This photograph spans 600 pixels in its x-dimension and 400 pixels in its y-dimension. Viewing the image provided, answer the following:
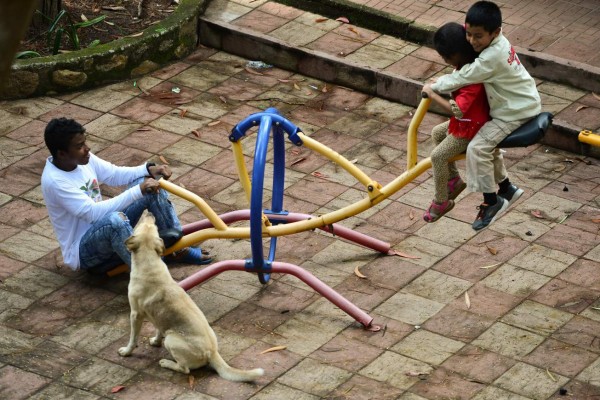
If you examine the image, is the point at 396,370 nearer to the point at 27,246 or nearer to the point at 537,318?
the point at 537,318

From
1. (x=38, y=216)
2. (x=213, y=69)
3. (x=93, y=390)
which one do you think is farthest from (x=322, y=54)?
(x=93, y=390)

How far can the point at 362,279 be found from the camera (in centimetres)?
946

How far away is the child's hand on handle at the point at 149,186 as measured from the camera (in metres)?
8.98

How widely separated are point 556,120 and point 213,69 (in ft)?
10.7

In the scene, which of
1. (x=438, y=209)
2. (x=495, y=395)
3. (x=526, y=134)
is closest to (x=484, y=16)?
(x=526, y=134)

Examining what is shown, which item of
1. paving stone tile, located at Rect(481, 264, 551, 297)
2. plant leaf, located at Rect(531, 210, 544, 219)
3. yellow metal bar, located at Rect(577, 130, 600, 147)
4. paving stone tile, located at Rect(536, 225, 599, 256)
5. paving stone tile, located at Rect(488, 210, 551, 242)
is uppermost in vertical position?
yellow metal bar, located at Rect(577, 130, 600, 147)

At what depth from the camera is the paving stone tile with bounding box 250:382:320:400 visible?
8125 millimetres

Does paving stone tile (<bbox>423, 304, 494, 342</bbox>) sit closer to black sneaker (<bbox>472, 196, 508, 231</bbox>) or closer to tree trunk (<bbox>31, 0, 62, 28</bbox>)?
black sneaker (<bbox>472, 196, 508, 231</bbox>)

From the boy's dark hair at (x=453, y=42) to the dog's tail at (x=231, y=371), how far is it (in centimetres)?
225

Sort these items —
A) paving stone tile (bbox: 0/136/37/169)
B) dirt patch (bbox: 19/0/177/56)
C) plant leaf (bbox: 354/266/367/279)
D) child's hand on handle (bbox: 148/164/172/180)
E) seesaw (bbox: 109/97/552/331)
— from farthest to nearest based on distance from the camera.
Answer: dirt patch (bbox: 19/0/177/56) < paving stone tile (bbox: 0/136/37/169) < plant leaf (bbox: 354/266/367/279) < child's hand on handle (bbox: 148/164/172/180) < seesaw (bbox: 109/97/552/331)

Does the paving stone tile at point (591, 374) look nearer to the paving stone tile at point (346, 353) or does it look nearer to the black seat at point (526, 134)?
the paving stone tile at point (346, 353)

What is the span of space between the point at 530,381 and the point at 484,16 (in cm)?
224

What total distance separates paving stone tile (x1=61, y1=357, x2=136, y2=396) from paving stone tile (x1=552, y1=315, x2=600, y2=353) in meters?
2.78

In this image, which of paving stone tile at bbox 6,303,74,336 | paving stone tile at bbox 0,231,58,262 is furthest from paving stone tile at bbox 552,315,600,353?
paving stone tile at bbox 0,231,58,262
